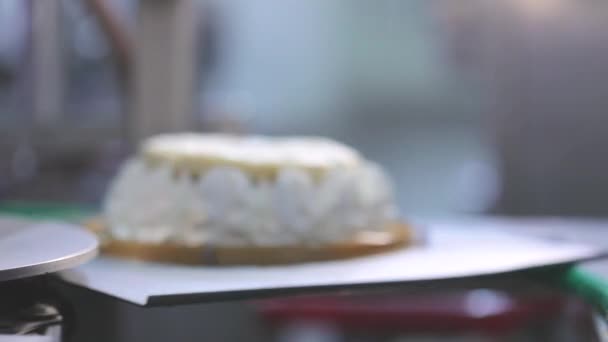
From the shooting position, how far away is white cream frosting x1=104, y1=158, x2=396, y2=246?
77cm

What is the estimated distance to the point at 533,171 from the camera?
4.81 feet

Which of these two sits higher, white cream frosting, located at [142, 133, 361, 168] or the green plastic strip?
white cream frosting, located at [142, 133, 361, 168]

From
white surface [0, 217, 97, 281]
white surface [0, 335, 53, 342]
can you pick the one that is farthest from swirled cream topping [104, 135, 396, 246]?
white surface [0, 335, 53, 342]

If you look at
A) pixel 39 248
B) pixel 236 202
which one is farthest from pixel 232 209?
pixel 39 248

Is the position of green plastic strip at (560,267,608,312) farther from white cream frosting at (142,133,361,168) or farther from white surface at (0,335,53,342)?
white surface at (0,335,53,342)

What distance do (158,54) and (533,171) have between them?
27.5 inches

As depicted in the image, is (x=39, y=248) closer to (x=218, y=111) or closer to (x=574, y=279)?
(x=574, y=279)

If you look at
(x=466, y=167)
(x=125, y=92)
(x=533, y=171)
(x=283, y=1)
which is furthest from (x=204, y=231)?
(x=283, y=1)

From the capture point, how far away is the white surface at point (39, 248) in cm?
49

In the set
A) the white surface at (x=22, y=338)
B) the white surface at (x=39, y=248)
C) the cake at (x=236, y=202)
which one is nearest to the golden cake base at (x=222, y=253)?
the cake at (x=236, y=202)

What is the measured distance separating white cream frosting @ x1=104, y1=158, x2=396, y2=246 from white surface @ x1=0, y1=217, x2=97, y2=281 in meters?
0.13

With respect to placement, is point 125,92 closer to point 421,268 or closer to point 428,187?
point 421,268

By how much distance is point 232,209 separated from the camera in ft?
2.53

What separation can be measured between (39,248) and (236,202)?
245mm
